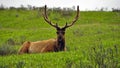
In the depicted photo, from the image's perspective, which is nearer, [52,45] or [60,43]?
[60,43]

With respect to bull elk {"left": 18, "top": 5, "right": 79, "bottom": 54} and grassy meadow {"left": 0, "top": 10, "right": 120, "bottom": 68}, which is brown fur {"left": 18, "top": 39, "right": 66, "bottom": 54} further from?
grassy meadow {"left": 0, "top": 10, "right": 120, "bottom": 68}

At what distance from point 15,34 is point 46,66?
19017mm

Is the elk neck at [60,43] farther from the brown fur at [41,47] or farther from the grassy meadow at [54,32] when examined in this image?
the grassy meadow at [54,32]

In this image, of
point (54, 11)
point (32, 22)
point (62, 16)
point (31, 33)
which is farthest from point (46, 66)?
point (54, 11)

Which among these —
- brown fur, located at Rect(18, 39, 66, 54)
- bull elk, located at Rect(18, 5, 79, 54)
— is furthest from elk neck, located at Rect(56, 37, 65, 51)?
brown fur, located at Rect(18, 39, 66, 54)

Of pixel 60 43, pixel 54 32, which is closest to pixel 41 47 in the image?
pixel 60 43

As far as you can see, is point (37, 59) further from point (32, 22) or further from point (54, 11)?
point (54, 11)

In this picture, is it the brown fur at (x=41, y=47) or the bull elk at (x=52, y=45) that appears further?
the brown fur at (x=41, y=47)

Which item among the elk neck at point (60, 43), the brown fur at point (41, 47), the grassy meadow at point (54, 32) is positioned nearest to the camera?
the grassy meadow at point (54, 32)

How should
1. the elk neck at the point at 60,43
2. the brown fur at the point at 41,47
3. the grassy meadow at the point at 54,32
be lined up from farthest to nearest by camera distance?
the brown fur at the point at 41,47
the elk neck at the point at 60,43
the grassy meadow at the point at 54,32

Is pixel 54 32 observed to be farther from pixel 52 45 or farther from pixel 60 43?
pixel 60 43

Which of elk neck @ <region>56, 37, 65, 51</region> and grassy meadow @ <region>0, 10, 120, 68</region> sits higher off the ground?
elk neck @ <region>56, 37, 65, 51</region>

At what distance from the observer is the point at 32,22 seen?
36.0 metres

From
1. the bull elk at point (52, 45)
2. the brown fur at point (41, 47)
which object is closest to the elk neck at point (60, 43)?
the bull elk at point (52, 45)
